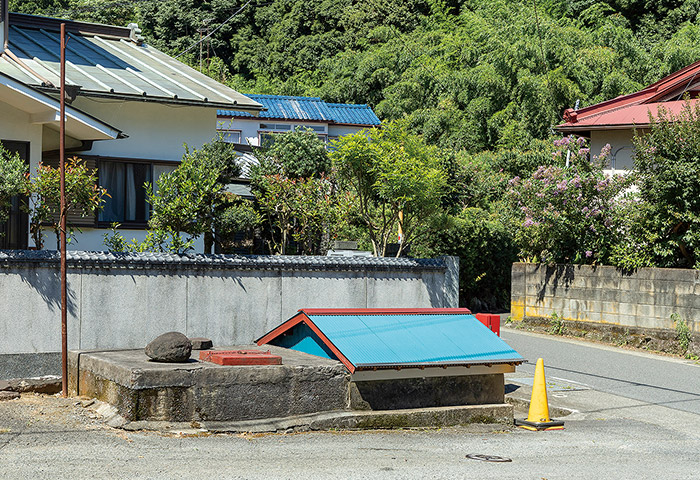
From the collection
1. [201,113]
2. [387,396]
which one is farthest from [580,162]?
[387,396]

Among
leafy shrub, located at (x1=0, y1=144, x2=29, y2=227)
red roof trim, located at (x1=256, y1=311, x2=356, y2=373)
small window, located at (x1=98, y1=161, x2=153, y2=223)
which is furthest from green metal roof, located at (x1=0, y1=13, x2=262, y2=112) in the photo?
red roof trim, located at (x1=256, y1=311, x2=356, y2=373)

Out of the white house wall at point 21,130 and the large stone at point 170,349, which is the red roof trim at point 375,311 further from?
the white house wall at point 21,130

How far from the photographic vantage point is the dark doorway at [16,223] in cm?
1349

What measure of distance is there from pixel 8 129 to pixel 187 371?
22.5 ft

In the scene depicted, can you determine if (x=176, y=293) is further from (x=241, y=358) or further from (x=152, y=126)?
(x=152, y=126)

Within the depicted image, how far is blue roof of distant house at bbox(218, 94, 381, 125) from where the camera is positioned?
34.9 metres

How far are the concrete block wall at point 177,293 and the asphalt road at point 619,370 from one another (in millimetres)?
3179

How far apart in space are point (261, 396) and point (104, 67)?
9739 mm

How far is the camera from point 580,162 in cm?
1972

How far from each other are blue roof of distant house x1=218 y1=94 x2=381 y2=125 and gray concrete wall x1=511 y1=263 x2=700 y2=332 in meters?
16.6

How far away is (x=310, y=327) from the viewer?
11055 mm

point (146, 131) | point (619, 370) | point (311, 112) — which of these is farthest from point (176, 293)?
point (311, 112)

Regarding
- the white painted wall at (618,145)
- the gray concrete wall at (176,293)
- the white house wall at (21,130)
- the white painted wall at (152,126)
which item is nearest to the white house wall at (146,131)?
the white painted wall at (152,126)

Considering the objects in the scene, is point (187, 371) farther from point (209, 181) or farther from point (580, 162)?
point (580, 162)
